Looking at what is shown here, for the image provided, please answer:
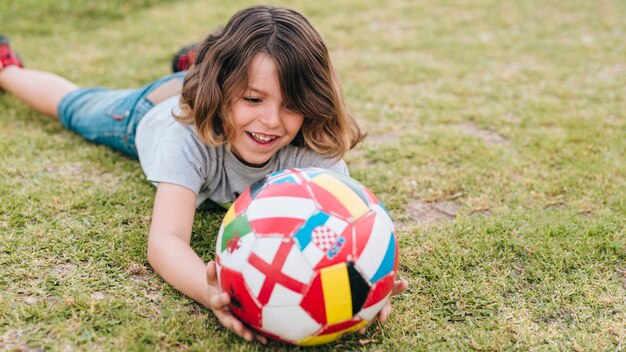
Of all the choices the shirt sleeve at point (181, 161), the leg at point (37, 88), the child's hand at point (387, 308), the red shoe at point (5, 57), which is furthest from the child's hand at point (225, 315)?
the red shoe at point (5, 57)

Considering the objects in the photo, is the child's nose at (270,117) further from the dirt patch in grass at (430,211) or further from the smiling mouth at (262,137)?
the dirt patch in grass at (430,211)

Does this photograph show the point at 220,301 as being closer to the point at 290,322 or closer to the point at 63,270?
the point at 290,322

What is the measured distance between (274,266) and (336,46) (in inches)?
175

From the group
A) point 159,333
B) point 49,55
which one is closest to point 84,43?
point 49,55

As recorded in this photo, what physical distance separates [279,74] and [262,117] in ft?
0.61

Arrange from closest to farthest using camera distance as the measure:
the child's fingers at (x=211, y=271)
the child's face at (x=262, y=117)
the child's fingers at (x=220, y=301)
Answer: the child's fingers at (x=220, y=301)
the child's fingers at (x=211, y=271)
the child's face at (x=262, y=117)

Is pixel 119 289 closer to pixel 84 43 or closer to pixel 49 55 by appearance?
pixel 49 55

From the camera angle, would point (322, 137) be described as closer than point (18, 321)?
No

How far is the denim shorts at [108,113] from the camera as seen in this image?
355 cm

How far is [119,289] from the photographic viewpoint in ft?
7.90

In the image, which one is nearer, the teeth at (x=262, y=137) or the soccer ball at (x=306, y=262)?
the soccer ball at (x=306, y=262)

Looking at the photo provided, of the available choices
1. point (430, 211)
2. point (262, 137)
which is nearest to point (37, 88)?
point (262, 137)

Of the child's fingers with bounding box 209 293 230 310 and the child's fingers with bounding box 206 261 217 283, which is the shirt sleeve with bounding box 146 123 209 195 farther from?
the child's fingers with bounding box 209 293 230 310

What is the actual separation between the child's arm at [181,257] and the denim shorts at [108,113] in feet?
3.54
